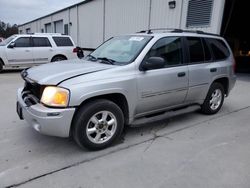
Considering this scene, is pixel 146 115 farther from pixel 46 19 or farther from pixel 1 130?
pixel 46 19

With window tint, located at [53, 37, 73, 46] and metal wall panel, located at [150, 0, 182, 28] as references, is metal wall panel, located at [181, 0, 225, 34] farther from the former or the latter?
window tint, located at [53, 37, 73, 46]

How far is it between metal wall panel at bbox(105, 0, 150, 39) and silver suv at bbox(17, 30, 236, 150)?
8.93 m

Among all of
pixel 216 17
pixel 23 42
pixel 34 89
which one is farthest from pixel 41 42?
pixel 34 89

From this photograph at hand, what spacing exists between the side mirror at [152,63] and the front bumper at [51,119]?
1287 millimetres

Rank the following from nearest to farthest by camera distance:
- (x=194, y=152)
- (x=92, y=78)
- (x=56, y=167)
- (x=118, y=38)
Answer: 1. (x=56, y=167)
2. (x=92, y=78)
3. (x=194, y=152)
4. (x=118, y=38)

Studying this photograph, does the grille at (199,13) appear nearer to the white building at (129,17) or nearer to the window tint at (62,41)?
the white building at (129,17)

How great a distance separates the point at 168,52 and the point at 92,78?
1.57 metres

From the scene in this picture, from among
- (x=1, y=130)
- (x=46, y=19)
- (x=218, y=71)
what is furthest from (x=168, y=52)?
(x=46, y=19)

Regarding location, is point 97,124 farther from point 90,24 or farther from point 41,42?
point 90,24

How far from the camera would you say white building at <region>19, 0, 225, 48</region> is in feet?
32.3

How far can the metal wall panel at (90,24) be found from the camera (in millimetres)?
17562

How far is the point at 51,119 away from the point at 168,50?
2277 millimetres

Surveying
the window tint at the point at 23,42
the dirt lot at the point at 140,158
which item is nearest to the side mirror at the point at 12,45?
the window tint at the point at 23,42

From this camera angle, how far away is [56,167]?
2.96 m
